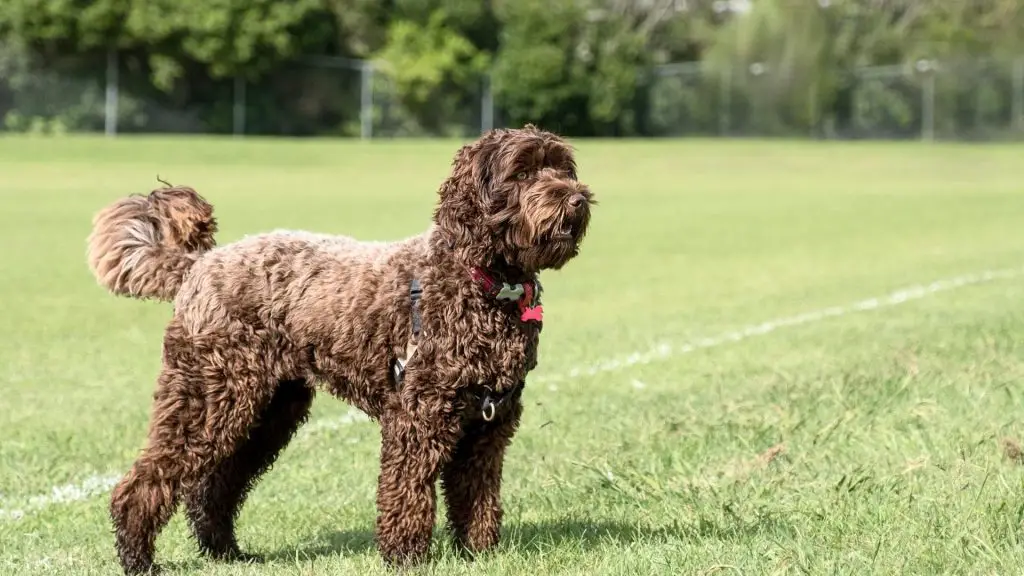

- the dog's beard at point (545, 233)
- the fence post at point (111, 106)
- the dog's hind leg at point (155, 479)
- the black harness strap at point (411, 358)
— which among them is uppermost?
the fence post at point (111, 106)

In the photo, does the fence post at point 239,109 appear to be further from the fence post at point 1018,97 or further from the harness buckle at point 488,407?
the harness buckle at point 488,407

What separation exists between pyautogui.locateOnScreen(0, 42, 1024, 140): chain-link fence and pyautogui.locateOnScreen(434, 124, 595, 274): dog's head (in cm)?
4959

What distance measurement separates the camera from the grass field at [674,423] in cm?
574

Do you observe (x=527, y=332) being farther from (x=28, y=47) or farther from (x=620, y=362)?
(x=28, y=47)

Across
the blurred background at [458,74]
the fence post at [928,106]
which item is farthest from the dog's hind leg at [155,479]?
the fence post at [928,106]

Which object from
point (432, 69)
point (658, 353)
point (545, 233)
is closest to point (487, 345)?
point (545, 233)

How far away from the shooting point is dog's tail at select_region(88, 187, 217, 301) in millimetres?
6066

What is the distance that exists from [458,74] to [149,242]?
53.2 metres

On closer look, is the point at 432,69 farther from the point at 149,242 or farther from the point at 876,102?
the point at 149,242

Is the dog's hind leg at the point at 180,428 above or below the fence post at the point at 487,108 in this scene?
below

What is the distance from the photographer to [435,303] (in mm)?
5512

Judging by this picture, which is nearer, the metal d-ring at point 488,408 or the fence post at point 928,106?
the metal d-ring at point 488,408

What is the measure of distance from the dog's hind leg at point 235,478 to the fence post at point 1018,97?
175ft

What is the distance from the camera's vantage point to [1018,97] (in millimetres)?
55312
